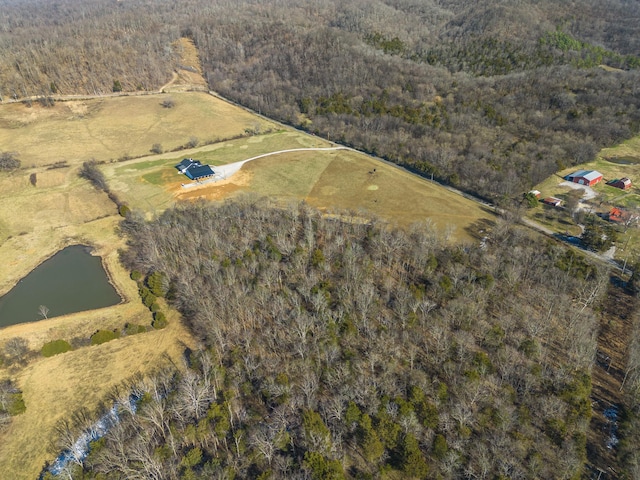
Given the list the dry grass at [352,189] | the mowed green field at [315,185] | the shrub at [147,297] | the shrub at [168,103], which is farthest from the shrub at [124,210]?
the shrub at [168,103]

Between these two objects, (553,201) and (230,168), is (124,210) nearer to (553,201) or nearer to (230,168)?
(230,168)

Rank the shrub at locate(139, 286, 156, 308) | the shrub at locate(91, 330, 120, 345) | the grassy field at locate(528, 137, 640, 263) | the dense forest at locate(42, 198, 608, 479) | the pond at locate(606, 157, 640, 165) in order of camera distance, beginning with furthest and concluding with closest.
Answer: the pond at locate(606, 157, 640, 165) < the grassy field at locate(528, 137, 640, 263) < the shrub at locate(139, 286, 156, 308) < the shrub at locate(91, 330, 120, 345) < the dense forest at locate(42, 198, 608, 479)

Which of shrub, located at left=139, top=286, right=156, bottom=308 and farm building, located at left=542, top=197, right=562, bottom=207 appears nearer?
shrub, located at left=139, top=286, right=156, bottom=308

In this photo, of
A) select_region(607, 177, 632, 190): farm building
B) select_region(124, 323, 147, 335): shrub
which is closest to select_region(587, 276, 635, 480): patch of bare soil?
select_region(607, 177, 632, 190): farm building

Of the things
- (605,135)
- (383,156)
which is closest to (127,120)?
(383,156)

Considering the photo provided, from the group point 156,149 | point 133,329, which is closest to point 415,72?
point 156,149

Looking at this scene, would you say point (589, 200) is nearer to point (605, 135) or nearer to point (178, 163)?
point (605, 135)

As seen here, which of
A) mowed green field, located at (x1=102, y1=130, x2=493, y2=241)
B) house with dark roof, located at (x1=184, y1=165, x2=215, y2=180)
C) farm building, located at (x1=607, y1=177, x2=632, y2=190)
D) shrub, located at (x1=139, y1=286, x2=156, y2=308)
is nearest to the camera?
shrub, located at (x1=139, y1=286, x2=156, y2=308)

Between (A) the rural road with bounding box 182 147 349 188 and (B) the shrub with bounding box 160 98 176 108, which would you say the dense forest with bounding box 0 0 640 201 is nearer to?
(A) the rural road with bounding box 182 147 349 188
